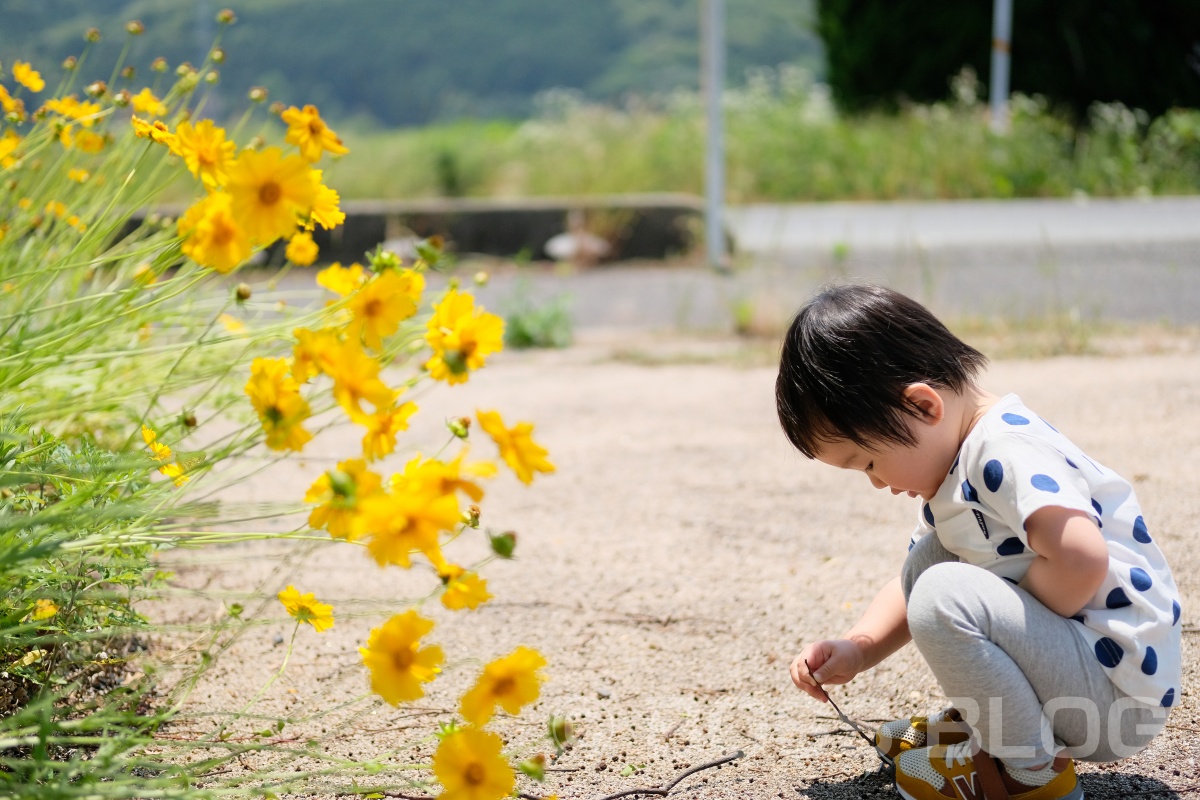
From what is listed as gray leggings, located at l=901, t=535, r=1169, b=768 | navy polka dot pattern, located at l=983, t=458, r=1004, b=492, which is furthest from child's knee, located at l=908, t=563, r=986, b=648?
navy polka dot pattern, located at l=983, t=458, r=1004, b=492

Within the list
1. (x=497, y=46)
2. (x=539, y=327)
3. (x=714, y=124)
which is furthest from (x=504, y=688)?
(x=497, y=46)

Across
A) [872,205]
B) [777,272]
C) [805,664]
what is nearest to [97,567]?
[805,664]

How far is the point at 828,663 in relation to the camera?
1.49 meters

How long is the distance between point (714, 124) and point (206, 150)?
5274mm

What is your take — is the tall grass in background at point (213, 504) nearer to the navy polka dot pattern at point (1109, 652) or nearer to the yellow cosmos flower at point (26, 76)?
the yellow cosmos flower at point (26, 76)

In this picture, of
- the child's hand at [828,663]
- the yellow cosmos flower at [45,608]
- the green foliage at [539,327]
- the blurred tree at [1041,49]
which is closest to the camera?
the yellow cosmos flower at [45,608]

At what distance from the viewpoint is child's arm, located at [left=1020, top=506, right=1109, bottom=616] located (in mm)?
1270

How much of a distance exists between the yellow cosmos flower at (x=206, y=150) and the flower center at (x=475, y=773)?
0.69 m

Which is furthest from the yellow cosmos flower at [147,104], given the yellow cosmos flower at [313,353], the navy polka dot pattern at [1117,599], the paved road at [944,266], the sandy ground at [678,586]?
the paved road at [944,266]

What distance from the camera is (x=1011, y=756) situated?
135 centimetres

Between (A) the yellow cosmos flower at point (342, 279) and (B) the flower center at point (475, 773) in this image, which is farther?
(A) the yellow cosmos flower at point (342, 279)

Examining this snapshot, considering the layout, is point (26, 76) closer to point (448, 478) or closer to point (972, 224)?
point (448, 478)

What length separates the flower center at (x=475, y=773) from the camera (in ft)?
3.49

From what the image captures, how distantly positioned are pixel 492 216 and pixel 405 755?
5.72 meters
